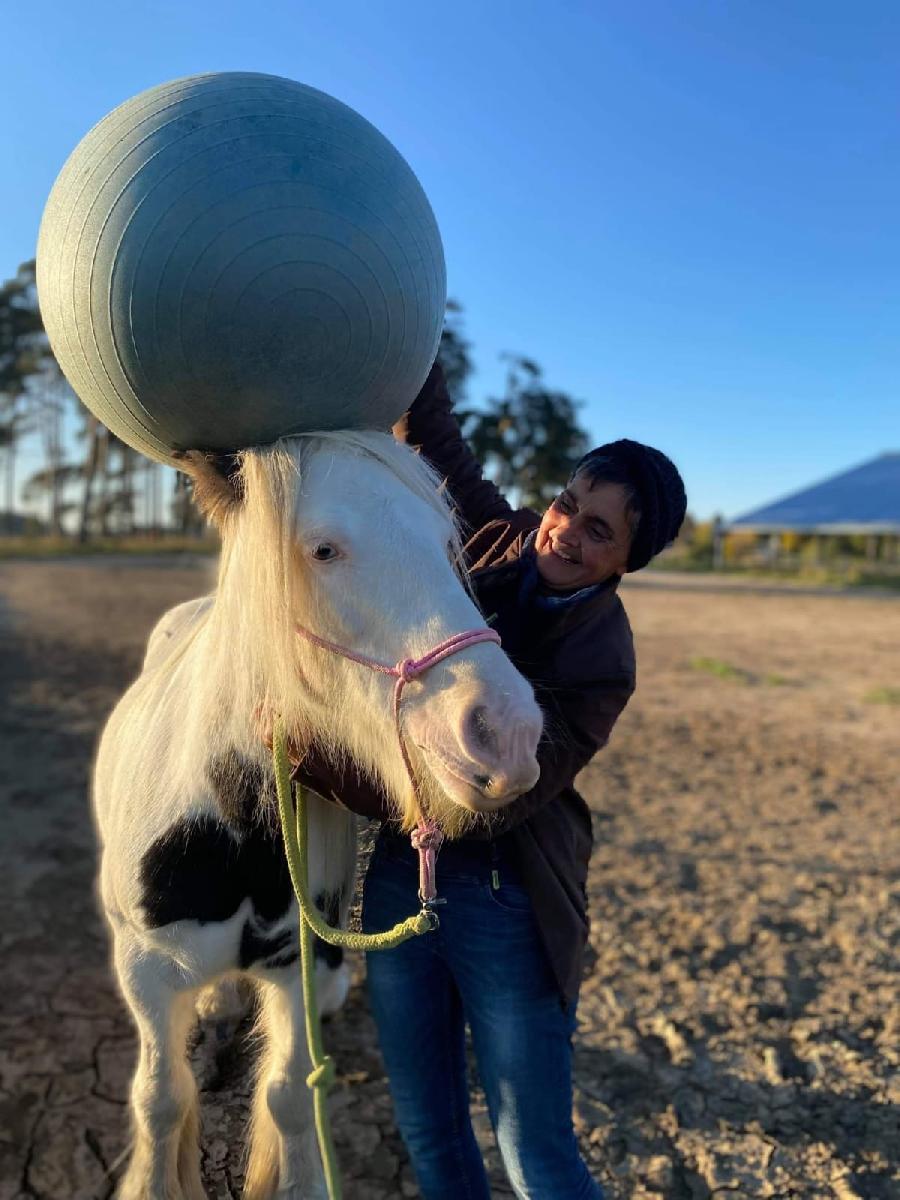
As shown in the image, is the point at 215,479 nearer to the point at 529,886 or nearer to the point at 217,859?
the point at 217,859

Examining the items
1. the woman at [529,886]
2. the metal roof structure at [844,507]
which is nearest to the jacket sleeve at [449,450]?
the woman at [529,886]

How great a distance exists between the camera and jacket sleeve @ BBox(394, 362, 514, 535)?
187cm

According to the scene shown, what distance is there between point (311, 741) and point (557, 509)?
24.8 inches

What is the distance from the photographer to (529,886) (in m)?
1.52

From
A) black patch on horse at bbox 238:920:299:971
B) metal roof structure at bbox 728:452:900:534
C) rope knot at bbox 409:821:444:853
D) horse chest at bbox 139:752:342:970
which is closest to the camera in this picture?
rope knot at bbox 409:821:444:853

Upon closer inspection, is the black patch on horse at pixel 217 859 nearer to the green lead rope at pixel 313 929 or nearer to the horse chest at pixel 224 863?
the horse chest at pixel 224 863

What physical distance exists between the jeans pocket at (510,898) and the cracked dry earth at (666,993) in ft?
3.73

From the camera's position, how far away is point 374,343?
133cm

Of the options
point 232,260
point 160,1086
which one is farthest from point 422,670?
point 160,1086

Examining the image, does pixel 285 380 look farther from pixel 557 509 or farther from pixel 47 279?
pixel 557 509

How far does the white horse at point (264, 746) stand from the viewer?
1.18 metres

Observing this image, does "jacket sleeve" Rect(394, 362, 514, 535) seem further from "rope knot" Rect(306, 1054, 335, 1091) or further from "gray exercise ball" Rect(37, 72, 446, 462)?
"rope knot" Rect(306, 1054, 335, 1091)

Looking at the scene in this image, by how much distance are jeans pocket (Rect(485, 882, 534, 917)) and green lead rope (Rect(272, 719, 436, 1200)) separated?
170 mm

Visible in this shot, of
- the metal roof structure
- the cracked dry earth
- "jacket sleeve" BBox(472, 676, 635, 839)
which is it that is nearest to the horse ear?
"jacket sleeve" BBox(472, 676, 635, 839)
